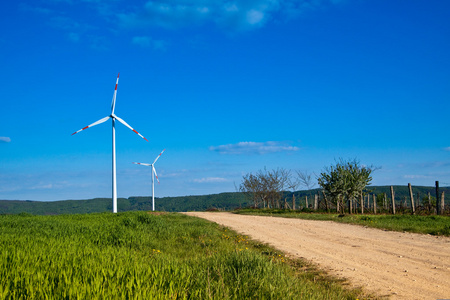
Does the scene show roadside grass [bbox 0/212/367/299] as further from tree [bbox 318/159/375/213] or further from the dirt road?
tree [bbox 318/159/375/213]

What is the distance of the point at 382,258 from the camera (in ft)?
31.7

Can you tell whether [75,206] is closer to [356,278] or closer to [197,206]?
[197,206]

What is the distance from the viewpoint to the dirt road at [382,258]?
682cm

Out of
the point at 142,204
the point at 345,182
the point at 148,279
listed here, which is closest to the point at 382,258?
the point at 148,279

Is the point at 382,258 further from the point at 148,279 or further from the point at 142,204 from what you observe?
the point at 142,204

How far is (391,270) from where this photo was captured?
8.20 metres

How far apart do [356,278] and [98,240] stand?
7.24 metres

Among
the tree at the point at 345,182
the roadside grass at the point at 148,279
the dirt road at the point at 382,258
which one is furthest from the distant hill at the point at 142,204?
the roadside grass at the point at 148,279

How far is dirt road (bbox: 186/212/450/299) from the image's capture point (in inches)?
269

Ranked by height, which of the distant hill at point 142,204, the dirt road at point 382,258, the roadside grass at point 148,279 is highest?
the roadside grass at point 148,279

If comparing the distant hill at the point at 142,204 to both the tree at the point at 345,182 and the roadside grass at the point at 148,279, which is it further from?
the roadside grass at the point at 148,279

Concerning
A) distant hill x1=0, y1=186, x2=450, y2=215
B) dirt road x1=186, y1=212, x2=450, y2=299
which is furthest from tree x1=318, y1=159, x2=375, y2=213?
distant hill x1=0, y1=186, x2=450, y2=215

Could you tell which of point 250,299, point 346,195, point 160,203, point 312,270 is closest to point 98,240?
point 312,270

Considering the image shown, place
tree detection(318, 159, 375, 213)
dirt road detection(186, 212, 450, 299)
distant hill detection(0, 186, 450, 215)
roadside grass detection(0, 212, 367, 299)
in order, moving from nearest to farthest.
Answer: roadside grass detection(0, 212, 367, 299) < dirt road detection(186, 212, 450, 299) < tree detection(318, 159, 375, 213) < distant hill detection(0, 186, 450, 215)
